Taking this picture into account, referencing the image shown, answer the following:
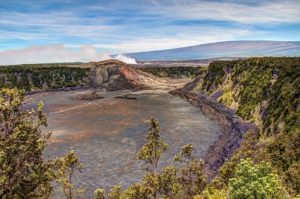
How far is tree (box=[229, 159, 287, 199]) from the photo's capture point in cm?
2128

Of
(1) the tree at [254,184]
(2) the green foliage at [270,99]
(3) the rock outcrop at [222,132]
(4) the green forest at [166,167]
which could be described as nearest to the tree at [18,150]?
(4) the green forest at [166,167]

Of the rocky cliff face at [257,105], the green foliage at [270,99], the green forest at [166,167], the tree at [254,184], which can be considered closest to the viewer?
the green forest at [166,167]

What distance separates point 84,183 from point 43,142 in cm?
3252

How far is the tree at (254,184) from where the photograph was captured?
21.3 metres

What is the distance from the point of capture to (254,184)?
21.5 metres

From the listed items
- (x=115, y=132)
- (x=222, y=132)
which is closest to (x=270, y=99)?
(x=222, y=132)

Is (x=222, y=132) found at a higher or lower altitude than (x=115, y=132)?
lower

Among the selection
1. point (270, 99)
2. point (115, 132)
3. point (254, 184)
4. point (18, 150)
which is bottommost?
point (115, 132)

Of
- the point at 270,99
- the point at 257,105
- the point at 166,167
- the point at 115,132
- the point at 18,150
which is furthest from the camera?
the point at 257,105

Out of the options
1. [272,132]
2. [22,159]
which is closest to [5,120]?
[22,159]

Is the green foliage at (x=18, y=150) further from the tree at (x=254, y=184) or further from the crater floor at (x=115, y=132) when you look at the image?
the crater floor at (x=115, y=132)

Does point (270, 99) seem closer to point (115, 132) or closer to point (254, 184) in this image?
point (115, 132)

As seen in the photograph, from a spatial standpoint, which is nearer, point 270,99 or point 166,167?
point 166,167

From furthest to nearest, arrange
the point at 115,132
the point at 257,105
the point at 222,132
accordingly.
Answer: the point at 257,105 → the point at 115,132 → the point at 222,132
